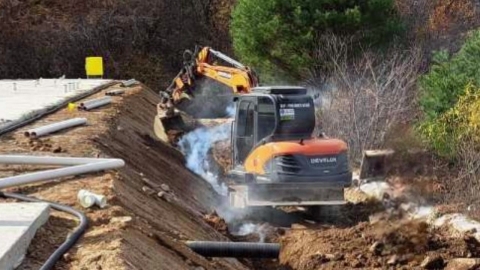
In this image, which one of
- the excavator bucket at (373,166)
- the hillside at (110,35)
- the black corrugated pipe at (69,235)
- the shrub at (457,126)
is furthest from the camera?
the hillside at (110,35)

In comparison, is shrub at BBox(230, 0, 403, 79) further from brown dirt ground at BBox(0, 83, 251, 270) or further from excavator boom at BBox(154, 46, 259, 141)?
brown dirt ground at BBox(0, 83, 251, 270)

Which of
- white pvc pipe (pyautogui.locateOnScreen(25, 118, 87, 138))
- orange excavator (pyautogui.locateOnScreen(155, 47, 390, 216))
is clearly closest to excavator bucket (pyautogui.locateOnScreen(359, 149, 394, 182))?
orange excavator (pyautogui.locateOnScreen(155, 47, 390, 216))

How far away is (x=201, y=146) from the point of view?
15.8 metres

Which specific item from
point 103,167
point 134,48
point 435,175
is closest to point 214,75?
point 435,175

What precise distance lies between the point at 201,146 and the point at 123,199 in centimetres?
725

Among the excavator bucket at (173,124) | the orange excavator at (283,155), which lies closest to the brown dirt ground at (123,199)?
the excavator bucket at (173,124)

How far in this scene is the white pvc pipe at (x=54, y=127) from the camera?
11.7 meters

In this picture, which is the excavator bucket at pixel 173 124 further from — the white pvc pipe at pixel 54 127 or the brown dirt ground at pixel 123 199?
the white pvc pipe at pixel 54 127

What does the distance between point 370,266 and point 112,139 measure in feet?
17.0

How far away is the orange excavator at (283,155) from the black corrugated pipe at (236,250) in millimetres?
4218

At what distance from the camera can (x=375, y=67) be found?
20.4 meters

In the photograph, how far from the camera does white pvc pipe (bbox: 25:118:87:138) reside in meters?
11.7

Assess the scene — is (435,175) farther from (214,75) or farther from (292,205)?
(214,75)

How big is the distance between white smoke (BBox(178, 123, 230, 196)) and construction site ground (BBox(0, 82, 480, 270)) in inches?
13.1
